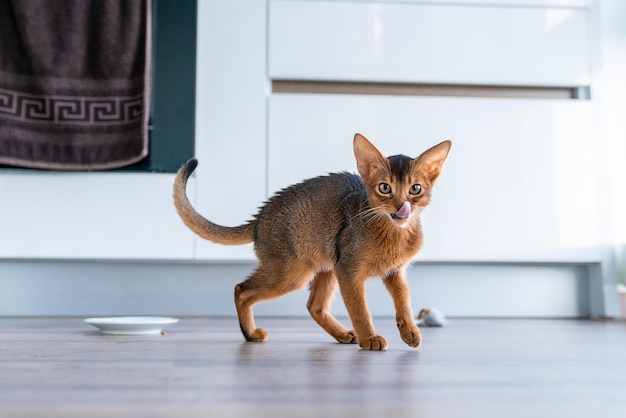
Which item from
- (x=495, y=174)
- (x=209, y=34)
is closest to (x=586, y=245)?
(x=495, y=174)

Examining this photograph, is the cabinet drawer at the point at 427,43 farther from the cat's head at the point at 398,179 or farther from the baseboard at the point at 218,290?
the cat's head at the point at 398,179

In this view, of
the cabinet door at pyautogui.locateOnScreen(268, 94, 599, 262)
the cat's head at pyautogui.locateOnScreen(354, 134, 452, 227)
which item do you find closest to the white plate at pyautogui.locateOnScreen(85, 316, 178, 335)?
the cat's head at pyautogui.locateOnScreen(354, 134, 452, 227)

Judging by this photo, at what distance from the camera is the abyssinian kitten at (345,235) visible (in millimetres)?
1158

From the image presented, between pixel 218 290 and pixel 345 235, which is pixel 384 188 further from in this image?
pixel 218 290

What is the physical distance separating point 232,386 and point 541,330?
1113 mm

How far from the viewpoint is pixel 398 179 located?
1.13 meters

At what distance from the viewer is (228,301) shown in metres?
2.11

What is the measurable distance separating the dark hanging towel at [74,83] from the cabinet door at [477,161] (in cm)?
44

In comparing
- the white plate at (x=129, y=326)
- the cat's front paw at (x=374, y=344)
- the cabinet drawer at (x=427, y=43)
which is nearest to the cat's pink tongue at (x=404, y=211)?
the cat's front paw at (x=374, y=344)

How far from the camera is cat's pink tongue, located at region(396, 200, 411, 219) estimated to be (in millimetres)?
1113

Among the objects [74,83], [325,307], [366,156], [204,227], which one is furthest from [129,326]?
[74,83]

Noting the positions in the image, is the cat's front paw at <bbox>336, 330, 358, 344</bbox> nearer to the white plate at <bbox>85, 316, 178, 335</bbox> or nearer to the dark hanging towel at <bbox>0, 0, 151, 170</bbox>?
the white plate at <bbox>85, 316, 178, 335</bbox>

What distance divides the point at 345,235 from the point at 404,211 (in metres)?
0.15

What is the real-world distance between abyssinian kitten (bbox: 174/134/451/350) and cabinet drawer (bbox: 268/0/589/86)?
→ 84 cm
